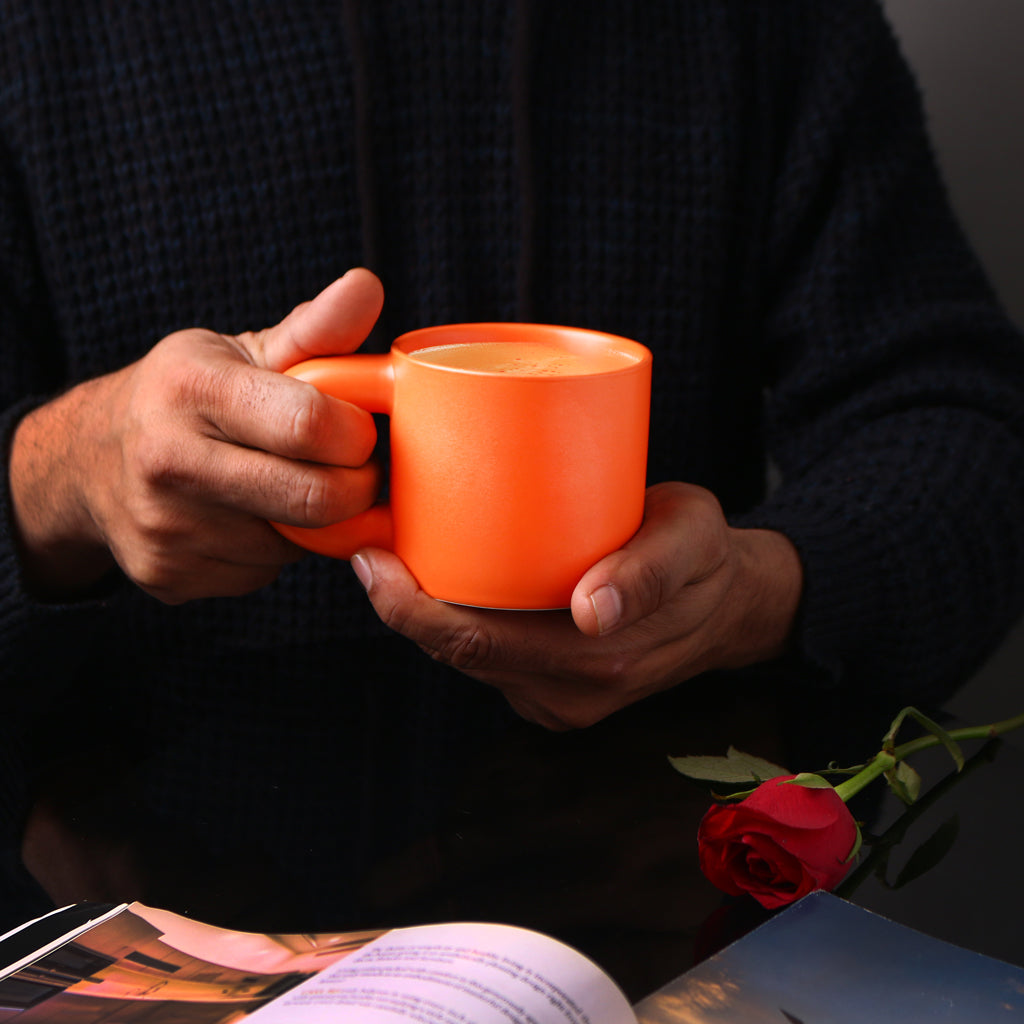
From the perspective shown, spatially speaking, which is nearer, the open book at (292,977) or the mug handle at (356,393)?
the open book at (292,977)

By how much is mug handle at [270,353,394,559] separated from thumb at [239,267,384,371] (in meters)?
0.01

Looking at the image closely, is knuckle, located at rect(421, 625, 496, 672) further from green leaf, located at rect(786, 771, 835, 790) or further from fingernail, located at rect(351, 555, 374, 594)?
green leaf, located at rect(786, 771, 835, 790)

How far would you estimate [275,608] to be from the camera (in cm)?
101

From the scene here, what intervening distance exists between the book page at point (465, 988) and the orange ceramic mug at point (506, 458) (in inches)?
7.9

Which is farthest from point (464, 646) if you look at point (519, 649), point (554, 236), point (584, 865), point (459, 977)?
point (554, 236)

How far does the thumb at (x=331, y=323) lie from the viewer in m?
0.55

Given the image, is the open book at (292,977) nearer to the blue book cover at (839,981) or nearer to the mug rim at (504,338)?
the blue book cover at (839,981)

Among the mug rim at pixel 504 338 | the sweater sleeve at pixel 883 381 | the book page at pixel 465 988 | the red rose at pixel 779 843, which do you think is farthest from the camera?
the sweater sleeve at pixel 883 381

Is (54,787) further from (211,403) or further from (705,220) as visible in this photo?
(705,220)

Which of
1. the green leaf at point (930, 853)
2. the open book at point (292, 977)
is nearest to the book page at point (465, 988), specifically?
the open book at point (292, 977)

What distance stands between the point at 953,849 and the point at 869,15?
2.85ft

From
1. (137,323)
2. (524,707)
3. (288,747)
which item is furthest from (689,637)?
(137,323)

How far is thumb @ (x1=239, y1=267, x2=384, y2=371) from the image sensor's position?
551 mm

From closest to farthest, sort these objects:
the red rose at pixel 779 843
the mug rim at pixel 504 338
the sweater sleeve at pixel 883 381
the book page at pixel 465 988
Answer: the book page at pixel 465 988 < the red rose at pixel 779 843 < the mug rim at pixel 504 338 < the sweater sleeve at pixel 883 381
